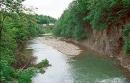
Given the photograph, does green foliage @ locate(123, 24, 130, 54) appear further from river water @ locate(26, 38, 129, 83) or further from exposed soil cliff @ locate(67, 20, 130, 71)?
river water @ locate(26, 38, 129, 83)

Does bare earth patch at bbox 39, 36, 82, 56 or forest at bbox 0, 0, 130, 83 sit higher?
forest at bbox 0, 0, 130, 83

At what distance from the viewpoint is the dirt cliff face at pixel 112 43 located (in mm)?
32656

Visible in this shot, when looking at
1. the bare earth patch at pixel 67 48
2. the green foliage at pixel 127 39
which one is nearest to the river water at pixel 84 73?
the green foliage at pixel 127 39

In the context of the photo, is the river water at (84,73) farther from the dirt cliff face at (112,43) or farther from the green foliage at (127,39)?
the green foliage at (127,39)

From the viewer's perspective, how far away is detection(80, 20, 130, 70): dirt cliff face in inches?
1286

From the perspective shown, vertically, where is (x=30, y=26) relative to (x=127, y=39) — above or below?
above

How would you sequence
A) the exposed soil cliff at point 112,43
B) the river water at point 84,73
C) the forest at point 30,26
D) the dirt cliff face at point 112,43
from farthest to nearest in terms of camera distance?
the dirt cliff face at point 112,43 → the exposed soil cliff at point 112,43 → the river water at point 84,73 → the forest at point 30,26

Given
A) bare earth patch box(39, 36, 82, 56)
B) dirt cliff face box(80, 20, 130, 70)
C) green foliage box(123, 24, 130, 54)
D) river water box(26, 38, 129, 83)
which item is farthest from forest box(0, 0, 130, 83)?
bare earth patch box(39, 36, 82, 56)

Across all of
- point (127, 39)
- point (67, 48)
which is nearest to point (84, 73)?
point (127, 39)

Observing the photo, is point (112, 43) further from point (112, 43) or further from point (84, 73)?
point (84, 73)

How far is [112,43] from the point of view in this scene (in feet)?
123

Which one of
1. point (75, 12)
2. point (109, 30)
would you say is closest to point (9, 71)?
point (109, 30)

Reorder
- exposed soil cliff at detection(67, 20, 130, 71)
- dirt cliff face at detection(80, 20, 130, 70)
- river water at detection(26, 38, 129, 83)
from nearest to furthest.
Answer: river water at detection(26, 38, 129, 83)
exposed soil cliff at detection(67, 20, 130, 71)
dirt cliff face at detection(80, 20, 130, 70)

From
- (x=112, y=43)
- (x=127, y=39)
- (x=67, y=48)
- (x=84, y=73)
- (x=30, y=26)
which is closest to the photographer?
(x=84, y=73)
